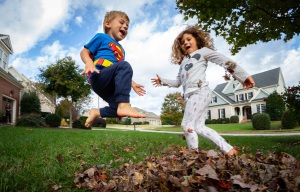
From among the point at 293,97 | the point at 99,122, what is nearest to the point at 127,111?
the point at 293,97

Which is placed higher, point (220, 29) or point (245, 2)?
point (245, 2)

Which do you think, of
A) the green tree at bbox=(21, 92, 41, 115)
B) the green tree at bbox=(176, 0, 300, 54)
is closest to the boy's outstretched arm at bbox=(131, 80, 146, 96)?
the green tree at bbox=(176, 0, 300, 54)

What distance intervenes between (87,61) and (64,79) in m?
22.6

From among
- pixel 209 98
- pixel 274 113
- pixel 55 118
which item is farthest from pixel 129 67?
pixel 274 113

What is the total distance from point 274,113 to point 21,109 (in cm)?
3270

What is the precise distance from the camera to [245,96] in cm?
3991

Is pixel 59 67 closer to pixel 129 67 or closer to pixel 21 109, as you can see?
pixel 21 109

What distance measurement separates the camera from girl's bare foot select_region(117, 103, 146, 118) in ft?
8.42

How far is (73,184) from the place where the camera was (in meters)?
2.20

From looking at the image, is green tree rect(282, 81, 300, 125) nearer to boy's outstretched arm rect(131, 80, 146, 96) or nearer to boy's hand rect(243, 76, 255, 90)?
boy's hand rect(243, 76, 255, 90)

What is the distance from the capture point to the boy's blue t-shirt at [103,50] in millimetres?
2938

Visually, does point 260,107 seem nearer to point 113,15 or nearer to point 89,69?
point 113,15

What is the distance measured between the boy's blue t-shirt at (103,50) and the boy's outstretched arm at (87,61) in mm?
70

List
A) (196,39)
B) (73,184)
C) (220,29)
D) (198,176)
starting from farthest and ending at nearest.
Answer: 1. (220,29)
2. (196,39)
3. (73,184)
4. (198,176)
